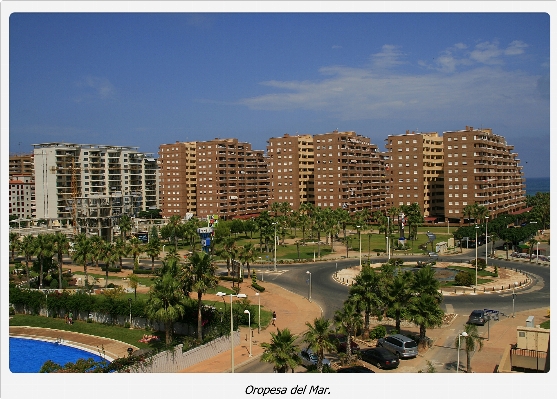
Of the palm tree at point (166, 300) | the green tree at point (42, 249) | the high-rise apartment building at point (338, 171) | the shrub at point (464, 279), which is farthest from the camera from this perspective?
the high-rise apartment building at point (338, 171)

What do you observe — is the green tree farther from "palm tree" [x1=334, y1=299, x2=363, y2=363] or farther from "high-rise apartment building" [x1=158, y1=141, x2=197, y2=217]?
"high-rise apartment building" [x1=158, y1=141, x2=197, y2=217]

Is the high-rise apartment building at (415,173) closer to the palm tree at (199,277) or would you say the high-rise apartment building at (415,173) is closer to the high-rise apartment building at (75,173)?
the high-rise apartment building at (75,173)

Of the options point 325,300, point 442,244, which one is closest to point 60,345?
point 325,300

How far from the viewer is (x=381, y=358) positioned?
102 ft

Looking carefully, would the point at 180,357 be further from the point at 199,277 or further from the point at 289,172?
the point at 289,172

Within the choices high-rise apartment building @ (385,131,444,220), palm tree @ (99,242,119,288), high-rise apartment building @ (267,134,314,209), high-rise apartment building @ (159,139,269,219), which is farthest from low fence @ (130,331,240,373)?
high-rise apartment building @ (267,134,314,209)

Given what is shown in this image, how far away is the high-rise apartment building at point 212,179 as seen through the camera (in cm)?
13662

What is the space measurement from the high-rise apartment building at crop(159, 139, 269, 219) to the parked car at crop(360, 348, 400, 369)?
105423 millimetres

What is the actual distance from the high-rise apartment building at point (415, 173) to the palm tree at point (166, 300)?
99.1 m

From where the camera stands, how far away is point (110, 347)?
123 ft

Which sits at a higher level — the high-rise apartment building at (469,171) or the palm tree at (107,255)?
the high-rise apartment building at (469,171)

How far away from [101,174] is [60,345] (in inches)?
3997

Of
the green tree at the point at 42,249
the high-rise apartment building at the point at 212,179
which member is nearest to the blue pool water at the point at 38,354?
the green tree at the point at 42,249

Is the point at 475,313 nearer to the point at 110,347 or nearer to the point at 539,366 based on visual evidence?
the point at 539,366
